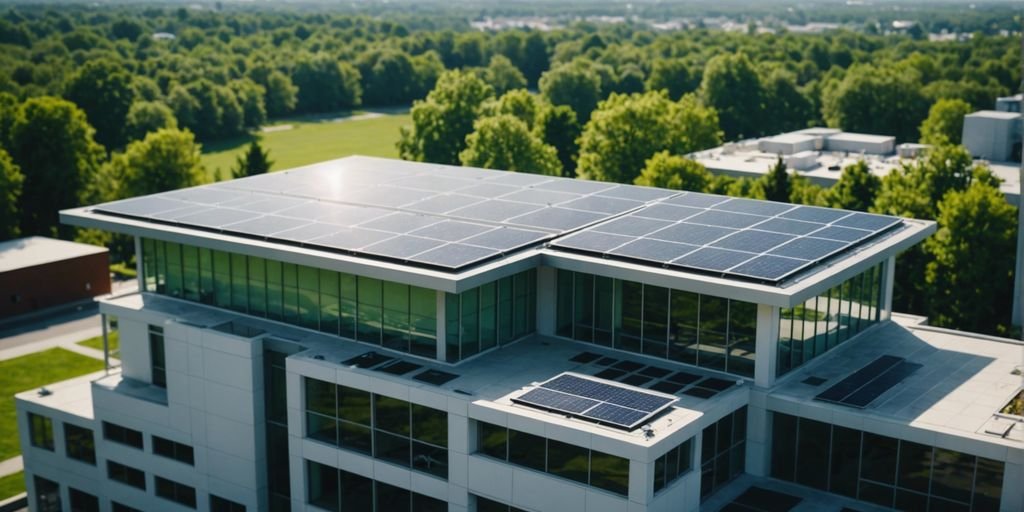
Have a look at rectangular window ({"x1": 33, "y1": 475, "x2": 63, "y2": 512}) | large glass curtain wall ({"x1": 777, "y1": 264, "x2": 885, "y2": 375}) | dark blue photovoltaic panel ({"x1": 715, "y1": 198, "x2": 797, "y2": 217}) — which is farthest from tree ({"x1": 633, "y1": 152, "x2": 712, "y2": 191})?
rectangular window ({"x1": 33, "y1": 475, "x2": 63, "y2": 512})

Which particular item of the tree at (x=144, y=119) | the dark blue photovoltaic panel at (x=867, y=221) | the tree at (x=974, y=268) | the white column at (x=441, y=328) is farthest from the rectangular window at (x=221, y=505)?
the tree at (x=144, y=119)

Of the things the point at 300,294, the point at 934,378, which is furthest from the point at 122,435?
the point at 934,378

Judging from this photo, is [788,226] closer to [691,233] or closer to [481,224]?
[691,233]

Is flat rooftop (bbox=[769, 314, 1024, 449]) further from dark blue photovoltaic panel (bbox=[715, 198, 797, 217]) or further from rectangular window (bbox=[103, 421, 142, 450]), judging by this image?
rectangular window (bbox=[103, 421, 142, 450])

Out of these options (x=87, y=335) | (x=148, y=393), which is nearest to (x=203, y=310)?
(x=148, y=393)

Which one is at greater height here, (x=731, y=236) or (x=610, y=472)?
(x=731, y=236)
